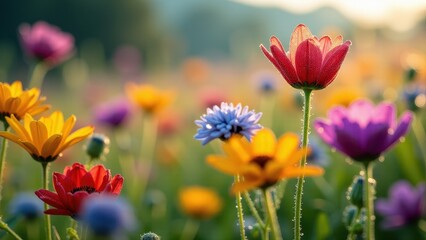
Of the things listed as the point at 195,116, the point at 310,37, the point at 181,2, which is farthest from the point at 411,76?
the point at 181,2

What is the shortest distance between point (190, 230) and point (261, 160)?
1.91 metres

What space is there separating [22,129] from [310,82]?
570mm

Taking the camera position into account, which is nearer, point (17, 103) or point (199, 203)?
point (17, 103)

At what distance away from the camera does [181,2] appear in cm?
5050

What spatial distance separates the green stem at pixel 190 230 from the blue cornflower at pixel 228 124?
62.8 inches

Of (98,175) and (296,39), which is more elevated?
Answer: (296,39)

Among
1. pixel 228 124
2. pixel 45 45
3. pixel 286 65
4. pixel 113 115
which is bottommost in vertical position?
pixel 228 124

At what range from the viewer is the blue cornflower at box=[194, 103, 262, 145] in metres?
1.13

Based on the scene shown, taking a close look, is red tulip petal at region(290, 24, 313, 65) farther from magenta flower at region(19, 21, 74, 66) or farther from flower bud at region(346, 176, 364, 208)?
magenta flower at region(19, 21, 74, 66)

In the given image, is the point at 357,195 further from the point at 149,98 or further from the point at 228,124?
the point at 149,98

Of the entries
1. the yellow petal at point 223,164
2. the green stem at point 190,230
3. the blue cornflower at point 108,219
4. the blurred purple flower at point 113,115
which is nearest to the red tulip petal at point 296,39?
the yellow petal at point 223,164

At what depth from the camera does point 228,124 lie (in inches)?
44.9

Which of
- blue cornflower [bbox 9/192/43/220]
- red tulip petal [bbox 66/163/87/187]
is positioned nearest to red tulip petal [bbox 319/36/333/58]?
red tulip petal [bbox 66/163/87/187]

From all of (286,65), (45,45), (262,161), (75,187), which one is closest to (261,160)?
(262,161)
